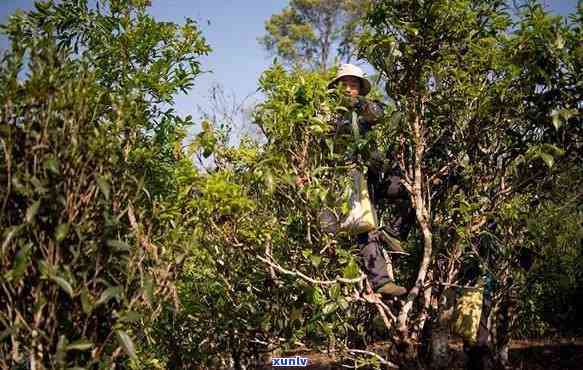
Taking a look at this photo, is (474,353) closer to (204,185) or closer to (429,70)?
(429,70)

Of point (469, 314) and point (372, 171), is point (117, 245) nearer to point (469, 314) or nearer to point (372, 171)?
point (372, 171)

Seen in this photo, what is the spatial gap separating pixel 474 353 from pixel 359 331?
133 centimetres

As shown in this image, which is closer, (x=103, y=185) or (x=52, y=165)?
(x=52, y=165)

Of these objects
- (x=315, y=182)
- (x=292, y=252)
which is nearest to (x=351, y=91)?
(x=315, y=182)

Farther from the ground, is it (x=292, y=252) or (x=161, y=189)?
(x=161, y=189)

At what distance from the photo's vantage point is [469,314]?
4.80m

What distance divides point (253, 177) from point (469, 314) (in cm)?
324

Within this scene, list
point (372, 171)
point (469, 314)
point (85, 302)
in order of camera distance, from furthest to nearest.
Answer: point (469, 314) → point (372, 171) → point (85, 302)

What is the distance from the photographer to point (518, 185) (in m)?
3.17

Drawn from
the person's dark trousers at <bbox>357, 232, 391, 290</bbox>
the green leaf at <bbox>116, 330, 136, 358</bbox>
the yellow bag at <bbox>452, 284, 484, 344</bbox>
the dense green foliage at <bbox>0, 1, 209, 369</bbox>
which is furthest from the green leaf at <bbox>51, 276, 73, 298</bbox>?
the yellow bag at <bbox>452, 284, 484, 344</bbox>

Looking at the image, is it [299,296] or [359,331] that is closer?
[299,296]

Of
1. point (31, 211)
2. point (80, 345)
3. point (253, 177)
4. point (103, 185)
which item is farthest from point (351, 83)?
point (80, 345)

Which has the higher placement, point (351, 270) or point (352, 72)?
point (352, 72)

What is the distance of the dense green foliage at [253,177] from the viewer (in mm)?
1925
